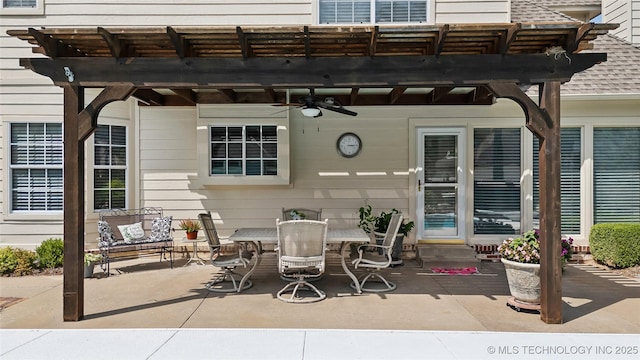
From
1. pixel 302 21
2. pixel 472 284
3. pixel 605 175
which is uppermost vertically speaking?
pixel 302 21

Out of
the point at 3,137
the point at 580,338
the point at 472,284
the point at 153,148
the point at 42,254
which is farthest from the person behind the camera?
the point at 153,148

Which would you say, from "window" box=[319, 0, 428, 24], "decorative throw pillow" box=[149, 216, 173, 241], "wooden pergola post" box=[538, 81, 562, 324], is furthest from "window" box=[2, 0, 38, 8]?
"wooden pergola post" box=[538, 81, 562, 324]

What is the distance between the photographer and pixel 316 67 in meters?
4.22

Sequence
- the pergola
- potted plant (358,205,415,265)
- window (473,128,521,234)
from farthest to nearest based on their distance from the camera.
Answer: window (473,128,521,234) → potted plant (358,205,415,265) → the pergola

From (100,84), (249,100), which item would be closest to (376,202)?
(249,100)

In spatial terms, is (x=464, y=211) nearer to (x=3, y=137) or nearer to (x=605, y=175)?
(x=605, y=175)

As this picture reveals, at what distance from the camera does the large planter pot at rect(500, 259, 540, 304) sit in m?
4.23

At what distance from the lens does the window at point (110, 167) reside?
7.12 m

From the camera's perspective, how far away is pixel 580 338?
359 centimetres

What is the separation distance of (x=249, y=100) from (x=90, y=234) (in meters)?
3.76

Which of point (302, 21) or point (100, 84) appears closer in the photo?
point (100, 84)

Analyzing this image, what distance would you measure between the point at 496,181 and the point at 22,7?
30.2ft

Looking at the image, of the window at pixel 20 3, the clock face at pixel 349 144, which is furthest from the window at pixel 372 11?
the window at pixel 20 3

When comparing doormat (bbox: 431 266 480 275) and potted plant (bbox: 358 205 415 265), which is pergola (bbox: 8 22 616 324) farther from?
potted plant (bbox: 358 205 415 265)
